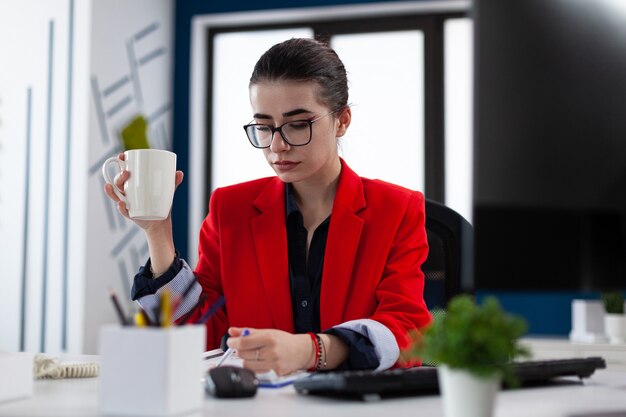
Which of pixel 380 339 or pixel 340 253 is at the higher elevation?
pixel 340 253

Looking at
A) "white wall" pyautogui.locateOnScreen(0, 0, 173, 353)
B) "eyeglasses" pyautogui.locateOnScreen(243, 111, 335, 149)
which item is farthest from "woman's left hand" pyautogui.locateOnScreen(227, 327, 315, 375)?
"white wall" pyautogui.locateOnScreen(0, 0, 173, 353)

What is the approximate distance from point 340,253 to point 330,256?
0.02 meters

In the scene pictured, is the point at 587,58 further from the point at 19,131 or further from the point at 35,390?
the point at 19,131

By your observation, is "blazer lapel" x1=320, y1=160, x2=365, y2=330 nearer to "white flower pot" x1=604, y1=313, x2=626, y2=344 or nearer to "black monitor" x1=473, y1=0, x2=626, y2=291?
"black monitor" x1=473, y1=0, x2=626, y2=291

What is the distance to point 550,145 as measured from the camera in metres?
0.81

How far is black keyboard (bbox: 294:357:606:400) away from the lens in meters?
0.88

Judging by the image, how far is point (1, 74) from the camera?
3.47 metres

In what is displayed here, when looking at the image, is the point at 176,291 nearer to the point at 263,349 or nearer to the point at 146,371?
the point at 263,349

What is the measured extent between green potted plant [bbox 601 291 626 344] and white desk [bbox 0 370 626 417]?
2204mm

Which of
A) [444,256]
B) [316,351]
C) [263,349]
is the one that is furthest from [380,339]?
[444,256]

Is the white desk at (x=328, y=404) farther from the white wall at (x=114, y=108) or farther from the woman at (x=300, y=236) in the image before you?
the white wall at (x=114, y=108)

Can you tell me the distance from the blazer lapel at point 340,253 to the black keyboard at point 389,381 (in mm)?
516

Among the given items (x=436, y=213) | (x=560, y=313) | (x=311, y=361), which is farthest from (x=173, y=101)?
(x=311, y=361)

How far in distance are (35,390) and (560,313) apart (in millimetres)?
3298
